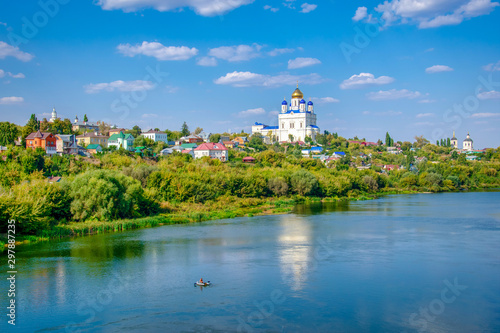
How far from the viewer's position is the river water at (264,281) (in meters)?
9.04

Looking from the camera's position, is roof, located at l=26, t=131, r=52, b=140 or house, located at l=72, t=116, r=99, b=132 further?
house, located at l=72, t=116, r=99, b=132

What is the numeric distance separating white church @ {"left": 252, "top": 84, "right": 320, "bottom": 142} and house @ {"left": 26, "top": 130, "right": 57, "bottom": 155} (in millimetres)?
43965

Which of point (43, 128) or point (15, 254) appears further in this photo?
point (43, 128)

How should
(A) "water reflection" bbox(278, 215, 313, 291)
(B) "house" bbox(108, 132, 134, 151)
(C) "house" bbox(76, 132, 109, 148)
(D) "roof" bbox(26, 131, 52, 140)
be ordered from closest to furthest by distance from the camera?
(A) "water reflection" bbox(278, 215, 313, 291)
(D) "roof" bbox(26, 131, 52, 140)
(B) "house" bbox(108, 132, 134, 151)
(C) "house" bbox(76, 132, 109, 148)

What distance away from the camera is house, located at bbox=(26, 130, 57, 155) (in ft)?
107

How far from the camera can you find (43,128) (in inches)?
1689

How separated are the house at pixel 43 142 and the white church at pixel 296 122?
4397 centimetres

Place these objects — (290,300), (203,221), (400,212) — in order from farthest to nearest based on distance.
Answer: (400,212)
(203,221)
(290,300)

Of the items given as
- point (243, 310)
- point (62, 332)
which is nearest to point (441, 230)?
point (243, 310)

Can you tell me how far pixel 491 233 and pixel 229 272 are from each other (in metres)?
11.2

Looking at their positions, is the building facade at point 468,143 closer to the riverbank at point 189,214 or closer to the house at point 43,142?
the riverbank at point 189,214

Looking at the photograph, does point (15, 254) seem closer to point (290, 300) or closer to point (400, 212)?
point (290, 300)

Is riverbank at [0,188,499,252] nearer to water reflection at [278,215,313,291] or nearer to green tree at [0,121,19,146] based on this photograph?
water reflection at [278,215,313,291]

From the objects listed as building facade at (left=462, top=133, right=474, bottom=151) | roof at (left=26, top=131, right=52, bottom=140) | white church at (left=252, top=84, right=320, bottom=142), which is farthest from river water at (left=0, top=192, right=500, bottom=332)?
building facade at (left=462, top=133, right=474, bottom=151)
